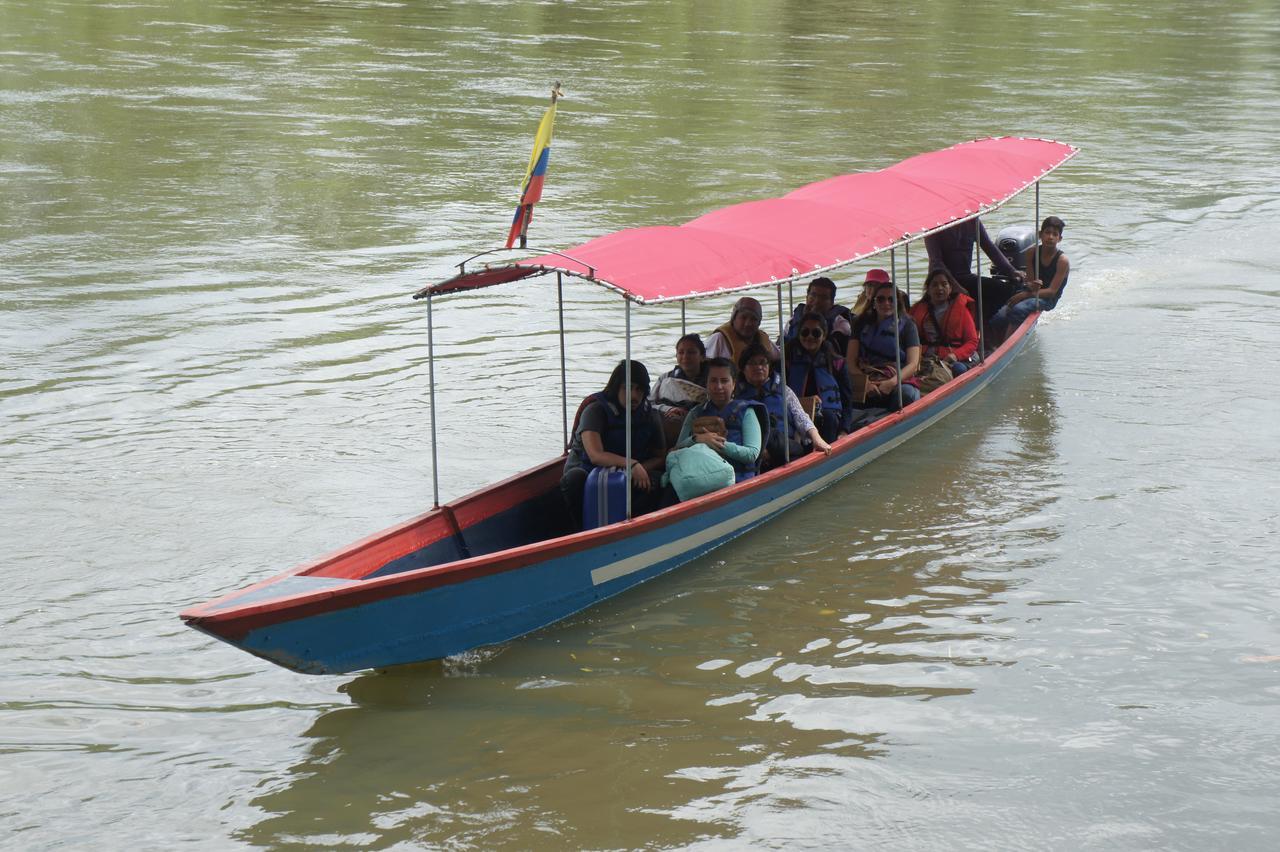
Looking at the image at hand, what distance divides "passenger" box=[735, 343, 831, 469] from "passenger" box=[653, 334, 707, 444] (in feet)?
0.86

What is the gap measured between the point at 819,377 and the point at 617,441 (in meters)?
1.88

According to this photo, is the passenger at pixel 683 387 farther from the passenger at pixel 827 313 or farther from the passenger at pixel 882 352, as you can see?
the passenger at pixel 882 352

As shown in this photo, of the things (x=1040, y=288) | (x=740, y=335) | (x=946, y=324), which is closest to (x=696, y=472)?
(x=740, y=335)

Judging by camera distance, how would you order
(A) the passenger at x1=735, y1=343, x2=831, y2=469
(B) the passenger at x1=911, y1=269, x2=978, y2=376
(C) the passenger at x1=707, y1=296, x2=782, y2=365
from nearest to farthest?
(A) the passenger at x1=735, y1=343, x2=831, y2=469 → (C) the passenger at x1=707, y1=296, x2=782, y2=365 → (B) the passenger at x1=911, y1=269, x2=978, y2=376

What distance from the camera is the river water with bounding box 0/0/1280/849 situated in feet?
20.6

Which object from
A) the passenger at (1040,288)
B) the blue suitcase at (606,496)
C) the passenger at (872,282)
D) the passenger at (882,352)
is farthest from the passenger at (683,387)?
the passenger at (1040,288)

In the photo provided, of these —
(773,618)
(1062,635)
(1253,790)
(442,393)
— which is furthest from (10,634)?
(1253,790)

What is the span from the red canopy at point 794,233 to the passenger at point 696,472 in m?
0.98

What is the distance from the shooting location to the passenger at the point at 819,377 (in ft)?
31.4

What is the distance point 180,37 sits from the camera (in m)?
31.9

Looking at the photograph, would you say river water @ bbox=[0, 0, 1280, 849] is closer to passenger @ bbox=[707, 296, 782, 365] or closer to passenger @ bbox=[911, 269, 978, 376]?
passenger @ bbox=[911, 269, 978, 376]

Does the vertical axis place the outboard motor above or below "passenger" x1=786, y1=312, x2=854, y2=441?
above

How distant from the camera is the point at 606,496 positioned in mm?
7934

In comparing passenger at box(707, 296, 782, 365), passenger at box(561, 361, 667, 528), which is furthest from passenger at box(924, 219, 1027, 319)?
passenger at box(561, 361, 667, 528)
